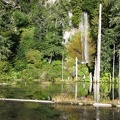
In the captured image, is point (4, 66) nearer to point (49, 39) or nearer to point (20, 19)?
point (49, 39)

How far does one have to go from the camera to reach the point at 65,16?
153 ft

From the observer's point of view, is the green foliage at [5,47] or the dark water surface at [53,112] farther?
the green foliage at [5,47]

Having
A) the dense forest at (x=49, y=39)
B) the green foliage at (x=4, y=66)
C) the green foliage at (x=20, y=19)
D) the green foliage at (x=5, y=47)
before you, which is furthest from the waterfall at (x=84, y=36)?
the green foliage at (x=4, y=66)

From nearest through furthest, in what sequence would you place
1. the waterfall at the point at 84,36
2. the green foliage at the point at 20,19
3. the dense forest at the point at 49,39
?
1. the dense forest at the point at 49,39
2. the waterfall at the point at 84,36
3. the green foliage at the point at 20,19

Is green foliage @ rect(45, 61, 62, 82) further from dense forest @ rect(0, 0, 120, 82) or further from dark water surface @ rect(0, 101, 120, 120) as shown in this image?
dark water surface @ rect(0, 101, 120, 120)

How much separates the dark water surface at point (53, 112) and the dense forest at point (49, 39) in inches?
883

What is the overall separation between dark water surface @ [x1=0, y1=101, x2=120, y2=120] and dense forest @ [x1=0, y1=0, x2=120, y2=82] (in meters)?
22.4

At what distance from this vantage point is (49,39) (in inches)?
1748

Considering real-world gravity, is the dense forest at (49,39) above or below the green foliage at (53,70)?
above

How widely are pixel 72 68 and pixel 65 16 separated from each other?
26.8ft

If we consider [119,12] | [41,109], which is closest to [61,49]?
[119,12]

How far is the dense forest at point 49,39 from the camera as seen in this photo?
40.1m

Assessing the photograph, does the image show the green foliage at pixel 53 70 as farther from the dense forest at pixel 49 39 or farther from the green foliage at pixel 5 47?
the green foliage at pixel 5 47

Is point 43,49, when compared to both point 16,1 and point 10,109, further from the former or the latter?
point 10,109
